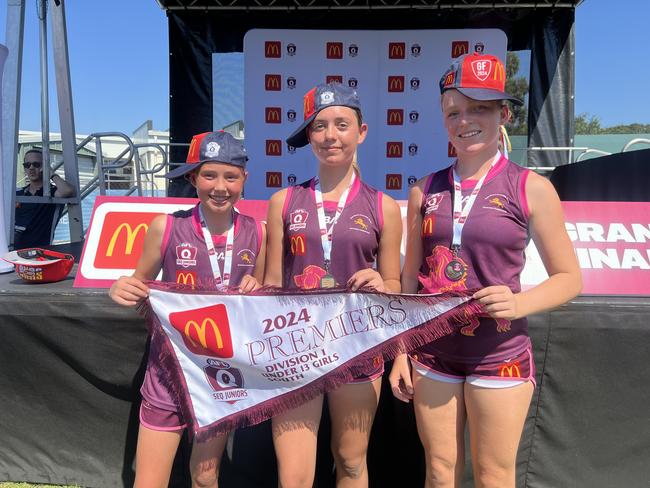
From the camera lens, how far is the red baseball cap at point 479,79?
155 cm

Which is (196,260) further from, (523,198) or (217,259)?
(523,198)

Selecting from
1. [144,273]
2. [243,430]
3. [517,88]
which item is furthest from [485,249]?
[517,88]

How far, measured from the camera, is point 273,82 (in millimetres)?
7391

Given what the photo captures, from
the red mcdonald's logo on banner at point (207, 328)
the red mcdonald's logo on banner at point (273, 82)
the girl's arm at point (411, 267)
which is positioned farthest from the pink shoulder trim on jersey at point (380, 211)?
the red mcdonald's logo on banner at point (273, 82)

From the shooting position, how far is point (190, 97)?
763 cm

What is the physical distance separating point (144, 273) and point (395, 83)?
20.6 ft

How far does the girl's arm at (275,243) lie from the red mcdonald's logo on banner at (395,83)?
597cm

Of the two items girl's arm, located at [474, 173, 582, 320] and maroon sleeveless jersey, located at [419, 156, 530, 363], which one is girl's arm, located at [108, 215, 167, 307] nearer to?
maroon sleeveless jersey, located at [419, 156, 530, 363]

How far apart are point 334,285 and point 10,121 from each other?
3392mm

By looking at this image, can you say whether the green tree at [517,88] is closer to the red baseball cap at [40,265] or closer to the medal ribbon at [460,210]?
the medal ribbon at [460,210]

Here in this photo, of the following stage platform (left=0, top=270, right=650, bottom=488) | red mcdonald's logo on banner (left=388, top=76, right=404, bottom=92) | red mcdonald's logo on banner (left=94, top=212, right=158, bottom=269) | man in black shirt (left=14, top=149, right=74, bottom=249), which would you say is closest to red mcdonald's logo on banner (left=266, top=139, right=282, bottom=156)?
red mcdonald's logo on banner (left=388, top=76, right=404, bottom=92)

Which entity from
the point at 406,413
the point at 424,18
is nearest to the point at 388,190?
the point at 424,18

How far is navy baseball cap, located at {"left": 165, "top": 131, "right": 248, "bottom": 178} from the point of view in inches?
72.0

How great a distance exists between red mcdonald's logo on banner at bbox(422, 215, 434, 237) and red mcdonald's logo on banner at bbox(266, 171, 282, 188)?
5956mm
